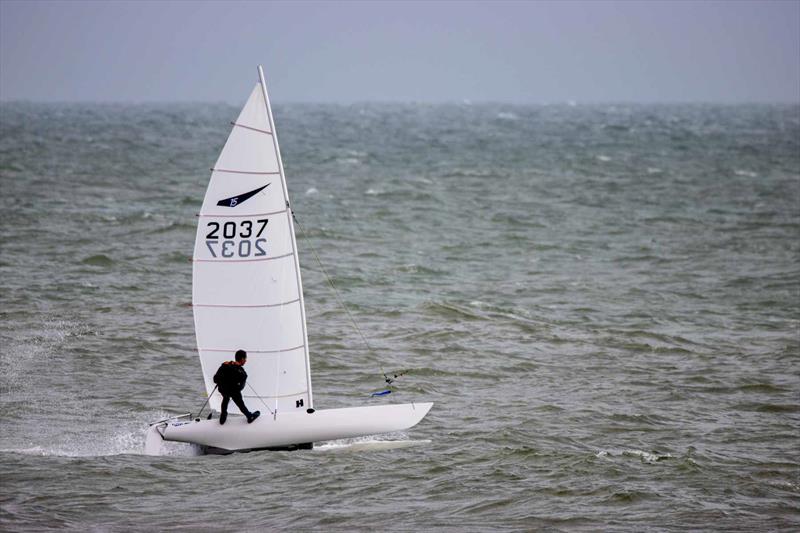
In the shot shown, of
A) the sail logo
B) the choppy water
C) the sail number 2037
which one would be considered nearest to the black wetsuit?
the choppy water

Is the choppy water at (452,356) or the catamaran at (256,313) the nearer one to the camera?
the choppy water at (452,356)

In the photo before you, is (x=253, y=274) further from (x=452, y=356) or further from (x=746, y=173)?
(x=746, y=173)

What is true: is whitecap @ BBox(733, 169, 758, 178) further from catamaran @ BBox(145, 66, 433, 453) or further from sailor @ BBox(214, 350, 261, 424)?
sailor @ BBox(214, 350, 261, 424)

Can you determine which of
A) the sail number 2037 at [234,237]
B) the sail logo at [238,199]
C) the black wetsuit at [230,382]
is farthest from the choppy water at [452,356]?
the sail logo at [238,199]

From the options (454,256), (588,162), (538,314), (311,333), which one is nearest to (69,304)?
(311,333)

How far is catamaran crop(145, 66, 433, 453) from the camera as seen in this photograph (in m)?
19.0

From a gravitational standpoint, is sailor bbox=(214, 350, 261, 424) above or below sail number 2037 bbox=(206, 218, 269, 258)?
below

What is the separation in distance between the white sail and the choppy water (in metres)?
1.30

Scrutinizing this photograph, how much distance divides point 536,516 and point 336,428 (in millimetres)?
4038

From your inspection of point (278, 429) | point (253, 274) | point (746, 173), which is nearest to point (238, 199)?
point (253, 274)

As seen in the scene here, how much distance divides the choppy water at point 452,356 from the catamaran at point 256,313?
0.48 meters

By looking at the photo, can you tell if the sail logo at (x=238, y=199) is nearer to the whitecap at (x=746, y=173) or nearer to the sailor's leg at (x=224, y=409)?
the sailor's leg at (x=224, y=409)

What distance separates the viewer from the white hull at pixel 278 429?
19.3 m

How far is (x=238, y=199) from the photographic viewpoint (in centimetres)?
1909
